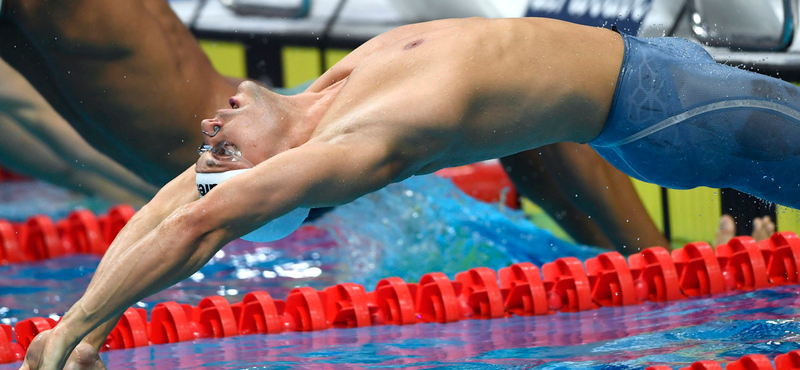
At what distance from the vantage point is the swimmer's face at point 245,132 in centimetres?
218

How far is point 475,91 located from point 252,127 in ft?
1.88

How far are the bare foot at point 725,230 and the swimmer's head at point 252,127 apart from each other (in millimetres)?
2798

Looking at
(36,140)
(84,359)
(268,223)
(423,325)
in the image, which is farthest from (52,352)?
(36,140)

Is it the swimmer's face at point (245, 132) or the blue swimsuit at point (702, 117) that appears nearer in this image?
the swimmer's face at point (245, 132)

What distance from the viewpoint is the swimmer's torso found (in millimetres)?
2145

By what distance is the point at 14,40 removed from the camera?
3.43m

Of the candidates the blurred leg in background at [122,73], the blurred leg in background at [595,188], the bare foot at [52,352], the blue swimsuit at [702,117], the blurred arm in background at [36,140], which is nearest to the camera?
the bare foot at [52,352]

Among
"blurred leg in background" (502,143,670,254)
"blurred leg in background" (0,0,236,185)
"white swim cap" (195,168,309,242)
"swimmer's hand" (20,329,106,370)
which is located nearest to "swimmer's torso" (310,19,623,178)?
"white swim cap" (195,168,309,242)

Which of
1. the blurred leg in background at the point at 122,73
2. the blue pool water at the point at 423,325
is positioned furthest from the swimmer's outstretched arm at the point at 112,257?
the blurred leg in background at the point at 122,73

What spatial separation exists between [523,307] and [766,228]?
1.54 m

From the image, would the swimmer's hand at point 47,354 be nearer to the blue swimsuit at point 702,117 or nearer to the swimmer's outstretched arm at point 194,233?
the swimmer's outstretched arm at point 194,233

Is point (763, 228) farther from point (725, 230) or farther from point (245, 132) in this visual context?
point (245, 132)

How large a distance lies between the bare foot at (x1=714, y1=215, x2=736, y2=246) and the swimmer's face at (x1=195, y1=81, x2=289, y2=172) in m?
2.83

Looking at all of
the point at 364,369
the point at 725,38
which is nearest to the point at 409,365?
the point at 364,369
